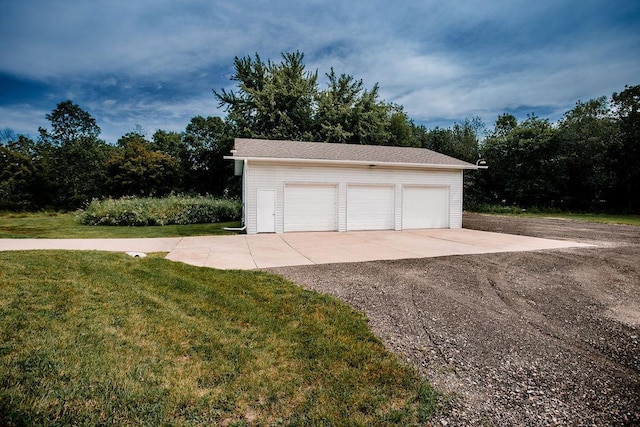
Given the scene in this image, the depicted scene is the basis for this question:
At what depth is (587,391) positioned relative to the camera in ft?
8.20

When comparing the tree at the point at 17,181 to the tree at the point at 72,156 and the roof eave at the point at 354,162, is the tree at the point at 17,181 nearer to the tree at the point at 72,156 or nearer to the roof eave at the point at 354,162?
the tree at the point at 72,156

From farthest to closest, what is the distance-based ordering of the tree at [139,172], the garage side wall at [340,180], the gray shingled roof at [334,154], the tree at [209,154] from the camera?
1. the tree at [139,172]
2. the tree at [209,154]
3. the gray shingled roof at [334,154]
4. the garage side wall at [340,180]

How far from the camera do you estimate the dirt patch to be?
7.79 feet

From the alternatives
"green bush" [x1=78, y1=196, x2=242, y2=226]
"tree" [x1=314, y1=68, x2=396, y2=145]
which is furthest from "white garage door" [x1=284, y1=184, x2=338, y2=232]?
"tree" [x1=314, y1=68, x2=396, y2=145]

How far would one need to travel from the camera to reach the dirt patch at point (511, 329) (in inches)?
93.5

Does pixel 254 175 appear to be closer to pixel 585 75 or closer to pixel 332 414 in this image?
pixel 332 414

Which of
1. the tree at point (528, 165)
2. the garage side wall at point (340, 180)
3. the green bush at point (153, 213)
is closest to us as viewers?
the garage side wall at point (340, 180)

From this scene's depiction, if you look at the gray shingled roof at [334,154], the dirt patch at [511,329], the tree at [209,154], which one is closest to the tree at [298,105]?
the tree at [209,154]

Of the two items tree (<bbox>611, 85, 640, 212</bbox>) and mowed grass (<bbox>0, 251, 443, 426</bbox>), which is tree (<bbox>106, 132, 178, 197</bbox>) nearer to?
mowed grass (<bbox>0, 251, 443, 426</bbox>)

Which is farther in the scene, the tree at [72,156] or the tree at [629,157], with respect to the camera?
the tree at [72,156]

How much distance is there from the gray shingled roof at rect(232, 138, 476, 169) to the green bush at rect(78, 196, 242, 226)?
400 centimetres

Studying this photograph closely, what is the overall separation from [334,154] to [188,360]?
11.5 metres

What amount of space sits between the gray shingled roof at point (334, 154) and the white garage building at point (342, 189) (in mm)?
39

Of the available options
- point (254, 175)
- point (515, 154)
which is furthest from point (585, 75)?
point (254, 175)
